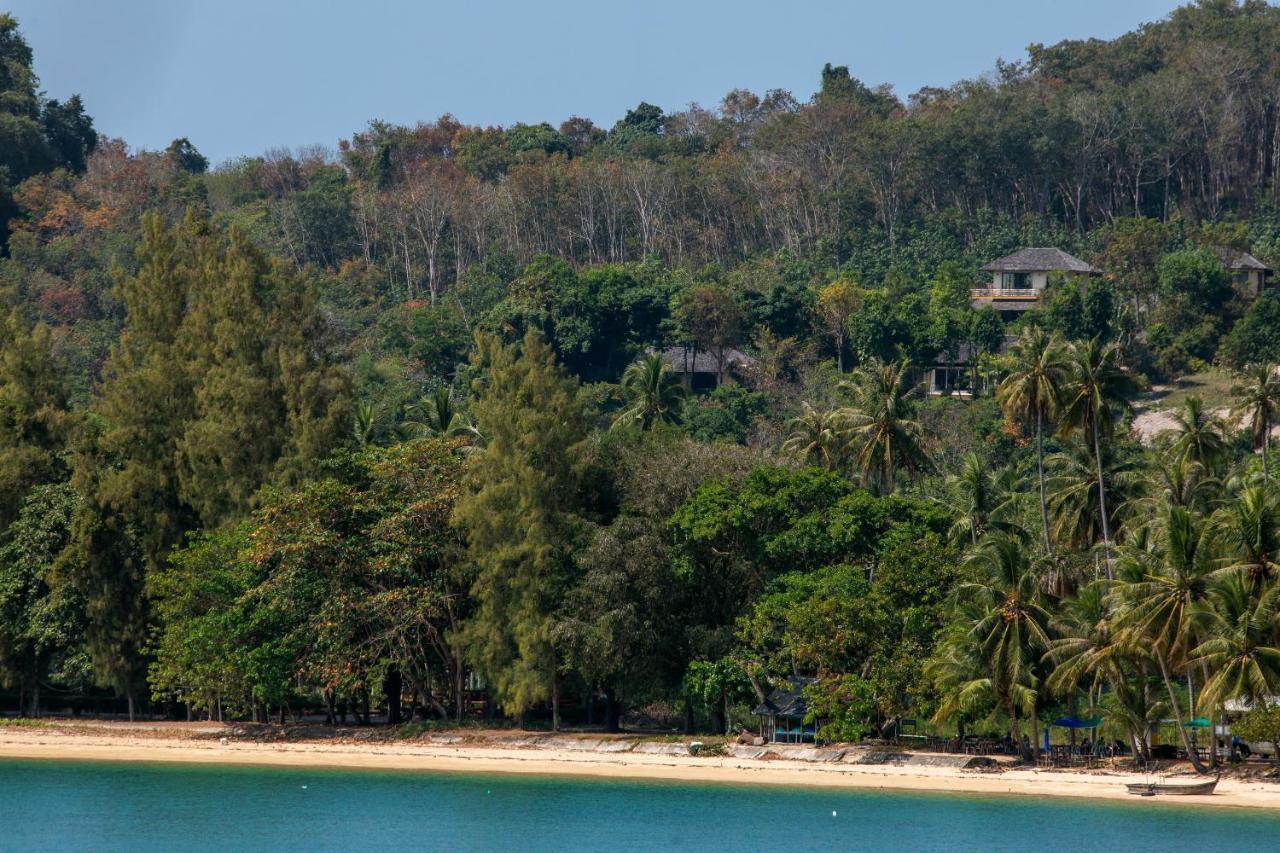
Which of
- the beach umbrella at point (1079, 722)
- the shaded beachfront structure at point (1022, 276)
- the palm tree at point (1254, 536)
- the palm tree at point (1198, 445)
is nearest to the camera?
the palm tree at point (1254, 536)

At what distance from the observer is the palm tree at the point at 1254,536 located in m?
49.5

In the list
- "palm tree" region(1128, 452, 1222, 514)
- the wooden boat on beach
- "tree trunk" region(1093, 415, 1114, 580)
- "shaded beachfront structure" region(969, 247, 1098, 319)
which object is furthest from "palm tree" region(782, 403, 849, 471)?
"shaded beachfront structure" region(969, 247, 1098, 319)

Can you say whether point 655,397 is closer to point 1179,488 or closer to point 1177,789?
point 1179,488

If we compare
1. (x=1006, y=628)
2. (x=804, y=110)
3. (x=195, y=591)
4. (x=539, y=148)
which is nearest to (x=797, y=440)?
(x=1006, y=628)

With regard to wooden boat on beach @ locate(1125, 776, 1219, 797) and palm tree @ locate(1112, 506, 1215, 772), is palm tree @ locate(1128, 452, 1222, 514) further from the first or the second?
wooden boat on beach @ locate(1125, 776, 1219, 797)

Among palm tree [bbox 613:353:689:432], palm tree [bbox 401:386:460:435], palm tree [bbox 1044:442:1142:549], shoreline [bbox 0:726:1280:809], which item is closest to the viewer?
shoreline [bbox 0:726:1280:809]

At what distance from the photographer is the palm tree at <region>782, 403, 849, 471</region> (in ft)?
224

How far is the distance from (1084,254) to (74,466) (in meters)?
66.0

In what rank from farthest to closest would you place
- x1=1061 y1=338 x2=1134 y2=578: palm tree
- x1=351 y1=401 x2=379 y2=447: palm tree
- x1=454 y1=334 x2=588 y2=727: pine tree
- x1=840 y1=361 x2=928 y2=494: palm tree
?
x1=351 y1=401 x2=379 y2=447: palm tree
x1=840 y1=361 x2=928 y2=494: palm tree
x1=454 y1=334 x2=588 y2=727: pine tree
x1=1061 y1=338 x2=1134 y2=578: palm tree

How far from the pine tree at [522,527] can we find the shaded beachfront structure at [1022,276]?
49.0 meters

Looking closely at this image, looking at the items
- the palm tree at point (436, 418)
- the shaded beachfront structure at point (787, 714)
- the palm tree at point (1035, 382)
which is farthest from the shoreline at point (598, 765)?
the palm tree at point (436, 418)

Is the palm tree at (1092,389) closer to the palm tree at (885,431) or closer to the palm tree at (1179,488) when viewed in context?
the palm tree at (1179,488)

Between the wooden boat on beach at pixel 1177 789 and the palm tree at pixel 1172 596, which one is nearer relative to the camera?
the wooden boat on beach at pixel 1177 789

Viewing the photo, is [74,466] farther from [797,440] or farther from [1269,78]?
[1269,78]
